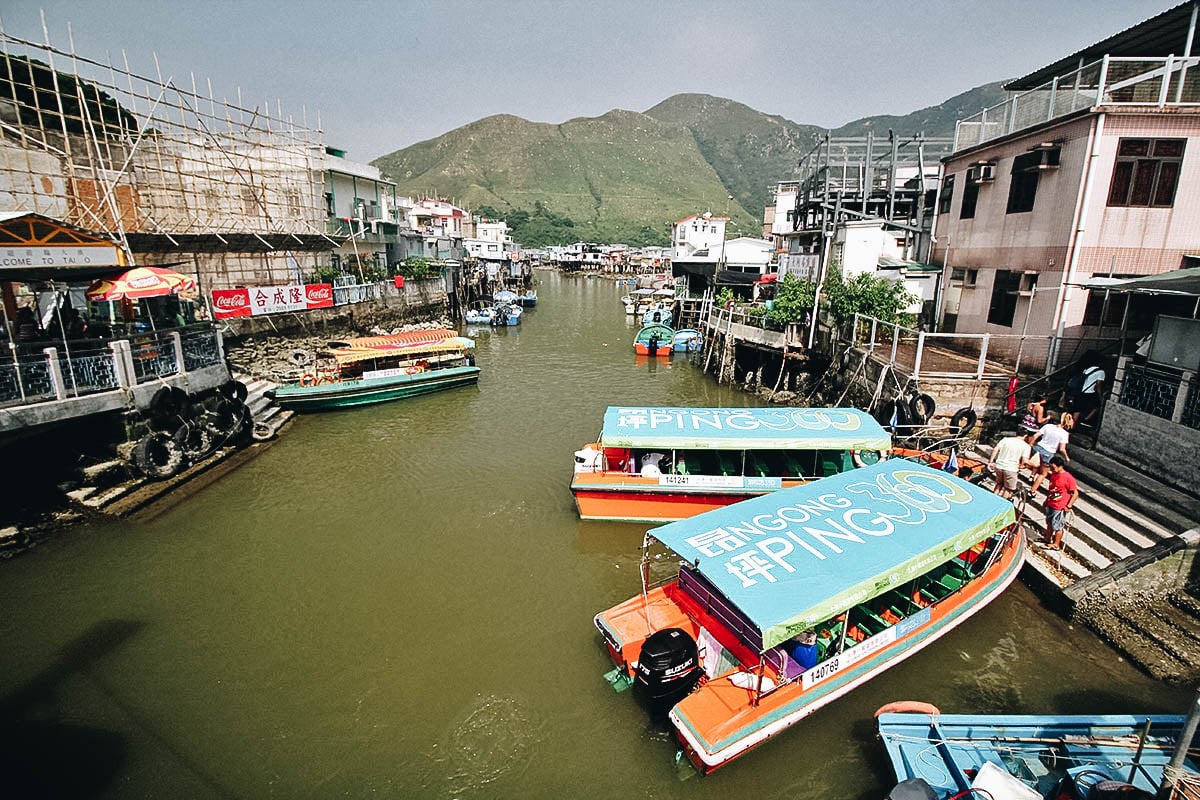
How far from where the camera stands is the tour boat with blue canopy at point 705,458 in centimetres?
1222

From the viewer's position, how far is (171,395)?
1456 centimetres

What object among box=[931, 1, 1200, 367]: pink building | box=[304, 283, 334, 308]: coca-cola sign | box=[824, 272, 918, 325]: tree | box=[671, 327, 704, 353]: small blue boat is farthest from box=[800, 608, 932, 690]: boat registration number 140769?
box=[304, 283, 334, 308]: coca-cola sign

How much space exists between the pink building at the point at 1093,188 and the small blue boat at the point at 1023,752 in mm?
11309

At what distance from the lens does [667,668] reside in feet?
23.0

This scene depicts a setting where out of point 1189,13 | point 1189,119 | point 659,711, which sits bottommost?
point 659,711

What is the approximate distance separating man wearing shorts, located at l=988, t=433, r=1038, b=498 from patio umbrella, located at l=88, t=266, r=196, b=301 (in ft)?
63.0

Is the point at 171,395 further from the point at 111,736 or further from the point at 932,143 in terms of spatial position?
the point at 932,143

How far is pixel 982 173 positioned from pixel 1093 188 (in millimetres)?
4340

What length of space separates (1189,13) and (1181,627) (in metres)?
15.2

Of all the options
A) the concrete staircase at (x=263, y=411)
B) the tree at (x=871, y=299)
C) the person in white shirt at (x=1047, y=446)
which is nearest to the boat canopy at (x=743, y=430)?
the person in white shirt at (x=1047, y=446)

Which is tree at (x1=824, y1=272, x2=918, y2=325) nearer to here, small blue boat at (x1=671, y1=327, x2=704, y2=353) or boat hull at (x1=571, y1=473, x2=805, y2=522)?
boat hull at (x1=571, y1=473, x2=805, y2=522)

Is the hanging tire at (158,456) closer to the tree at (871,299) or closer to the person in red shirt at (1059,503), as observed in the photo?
the person in red shirt at (1059,503)

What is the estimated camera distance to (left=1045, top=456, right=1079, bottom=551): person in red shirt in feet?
32.6

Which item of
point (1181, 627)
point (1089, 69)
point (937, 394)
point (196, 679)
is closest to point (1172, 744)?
point (1181, 627)
